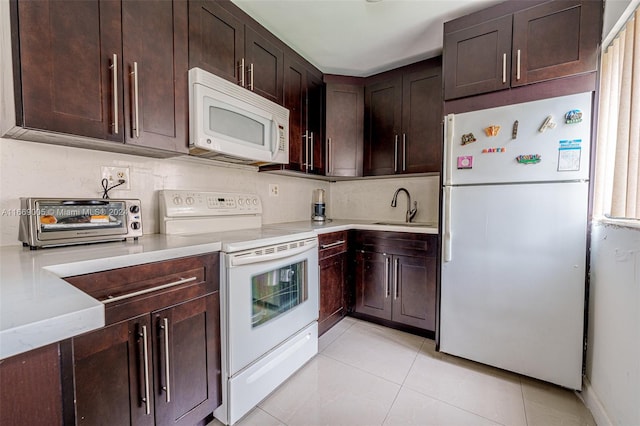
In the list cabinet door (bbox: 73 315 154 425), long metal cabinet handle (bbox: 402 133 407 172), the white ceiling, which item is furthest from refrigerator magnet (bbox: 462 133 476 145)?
cabinet door (bbox: 73 315 154 425)

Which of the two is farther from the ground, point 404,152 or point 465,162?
point 404,152

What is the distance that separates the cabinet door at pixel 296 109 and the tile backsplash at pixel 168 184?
333 millimetres

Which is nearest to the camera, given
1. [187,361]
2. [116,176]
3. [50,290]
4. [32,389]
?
[32,389]

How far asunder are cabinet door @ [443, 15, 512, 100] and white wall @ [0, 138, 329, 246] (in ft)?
5.29

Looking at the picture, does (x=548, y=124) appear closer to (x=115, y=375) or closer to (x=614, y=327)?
A: (x=614, y=327)

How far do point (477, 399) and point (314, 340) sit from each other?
3.31 feet

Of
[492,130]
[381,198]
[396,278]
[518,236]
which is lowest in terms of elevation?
[396,278]

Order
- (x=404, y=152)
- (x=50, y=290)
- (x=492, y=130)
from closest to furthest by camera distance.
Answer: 1. (x=50, y=290)
2. (x=492, y=130)
3. (x=404, y=152)

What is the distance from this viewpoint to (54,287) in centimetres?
57

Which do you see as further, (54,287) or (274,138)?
(274,138)

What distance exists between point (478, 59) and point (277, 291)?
1954mm

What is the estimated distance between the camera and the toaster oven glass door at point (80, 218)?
3.56 ft

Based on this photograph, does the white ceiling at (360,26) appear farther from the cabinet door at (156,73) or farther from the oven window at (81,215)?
the oven window at (81,215)

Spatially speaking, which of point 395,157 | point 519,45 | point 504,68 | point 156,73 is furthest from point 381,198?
point 156,73
